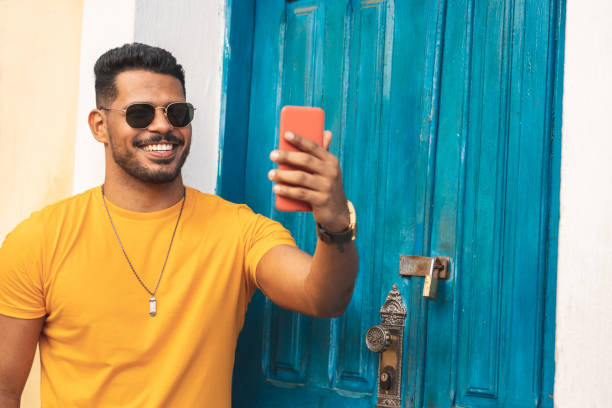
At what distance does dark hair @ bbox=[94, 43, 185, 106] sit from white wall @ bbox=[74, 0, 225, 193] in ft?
1.02

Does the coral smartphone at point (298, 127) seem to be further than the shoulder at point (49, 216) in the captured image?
No

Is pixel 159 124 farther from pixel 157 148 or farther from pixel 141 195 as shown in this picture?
pixel 141 195

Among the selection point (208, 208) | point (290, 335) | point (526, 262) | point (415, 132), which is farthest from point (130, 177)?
point (526, 262)

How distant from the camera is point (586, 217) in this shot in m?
1.72

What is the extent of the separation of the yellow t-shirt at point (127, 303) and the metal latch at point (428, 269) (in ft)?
1.45

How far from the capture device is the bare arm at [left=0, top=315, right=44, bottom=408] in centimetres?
202

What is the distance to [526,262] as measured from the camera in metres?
1.96

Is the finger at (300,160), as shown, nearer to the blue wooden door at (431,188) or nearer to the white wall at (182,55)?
the blue wooden door at (431,188)

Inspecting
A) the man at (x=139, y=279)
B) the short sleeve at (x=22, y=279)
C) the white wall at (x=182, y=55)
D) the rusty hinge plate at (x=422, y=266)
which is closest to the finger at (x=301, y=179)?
the man at (x=139, y=279)

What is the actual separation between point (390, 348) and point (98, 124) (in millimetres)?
1396

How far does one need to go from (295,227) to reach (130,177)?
0.69 m

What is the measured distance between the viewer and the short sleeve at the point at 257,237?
2113 mm

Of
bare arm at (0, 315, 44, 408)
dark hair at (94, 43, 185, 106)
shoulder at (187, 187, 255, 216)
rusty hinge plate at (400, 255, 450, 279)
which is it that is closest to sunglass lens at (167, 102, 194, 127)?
dark hair at (94, 43, 185, 106)

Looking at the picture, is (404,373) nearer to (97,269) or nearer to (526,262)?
(526,262)
